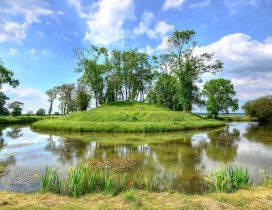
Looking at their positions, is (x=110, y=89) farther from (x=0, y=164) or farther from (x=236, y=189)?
(x=236, y=189)

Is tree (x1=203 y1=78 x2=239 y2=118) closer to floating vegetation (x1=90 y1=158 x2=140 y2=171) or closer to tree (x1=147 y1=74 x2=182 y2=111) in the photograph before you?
tree (x1=147 y1=74 x2=182 y2=111)

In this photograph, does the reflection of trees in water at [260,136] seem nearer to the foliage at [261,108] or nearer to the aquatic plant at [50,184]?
the aquatic plant at [50,184]

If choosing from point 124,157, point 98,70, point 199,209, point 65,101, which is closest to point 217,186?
point 199,209

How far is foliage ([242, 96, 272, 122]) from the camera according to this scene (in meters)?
68.5

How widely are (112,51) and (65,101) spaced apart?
39.1 metres

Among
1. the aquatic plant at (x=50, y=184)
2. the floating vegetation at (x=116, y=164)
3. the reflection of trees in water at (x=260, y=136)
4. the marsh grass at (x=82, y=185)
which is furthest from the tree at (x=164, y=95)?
the aquatic plant at (x=50, y=184)

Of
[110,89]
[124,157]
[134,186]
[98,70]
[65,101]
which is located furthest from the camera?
[65,101]

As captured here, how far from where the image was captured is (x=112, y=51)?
72.6 meters

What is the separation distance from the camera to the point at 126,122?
41531 mm

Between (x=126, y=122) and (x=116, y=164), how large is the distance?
1000 inches

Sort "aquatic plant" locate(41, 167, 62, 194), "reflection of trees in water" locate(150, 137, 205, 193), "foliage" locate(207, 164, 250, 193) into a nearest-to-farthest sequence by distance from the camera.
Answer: "aquatic plant" locate(41, 167, 62, 194), "foliage" locate(207, 164, 250, 193), "reflection of trees in water" locate(150, 137, 205, 193)

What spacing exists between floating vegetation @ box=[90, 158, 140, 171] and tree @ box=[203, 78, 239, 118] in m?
66.3

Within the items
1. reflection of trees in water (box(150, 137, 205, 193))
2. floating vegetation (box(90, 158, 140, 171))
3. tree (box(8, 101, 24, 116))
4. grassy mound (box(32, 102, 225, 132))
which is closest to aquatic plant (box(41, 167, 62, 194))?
floating vegetation (box(90, 158, 140, 171))

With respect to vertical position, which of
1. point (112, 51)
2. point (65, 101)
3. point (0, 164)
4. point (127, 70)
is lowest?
point (0, 164)
